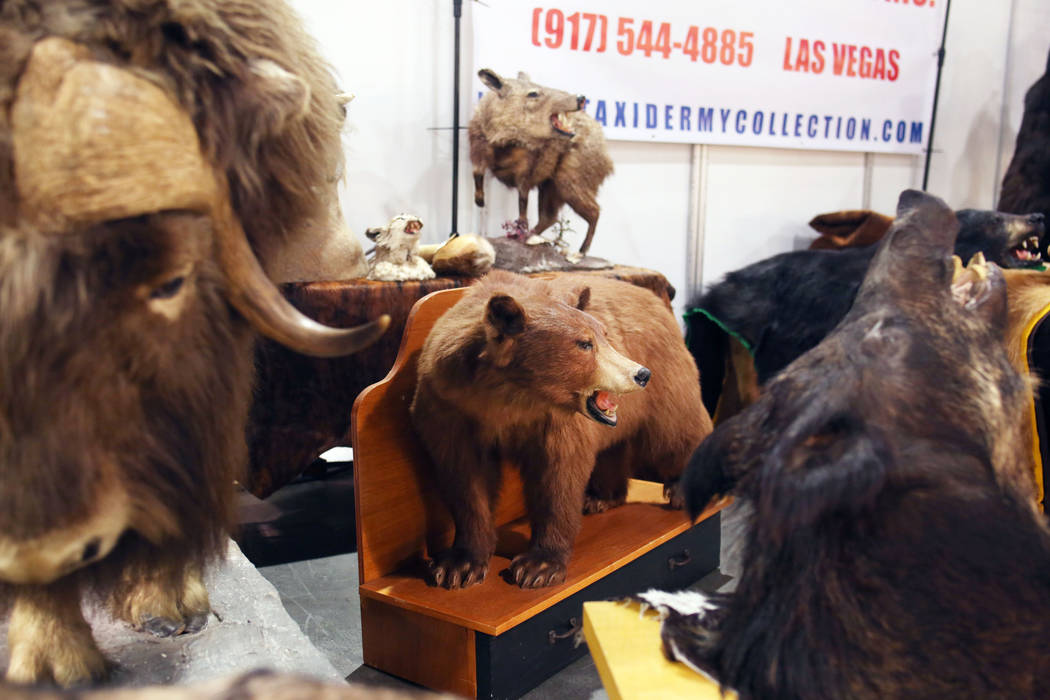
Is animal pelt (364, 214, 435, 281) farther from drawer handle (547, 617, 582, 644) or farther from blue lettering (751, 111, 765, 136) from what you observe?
blue lettering (751, 111, 765, 136)

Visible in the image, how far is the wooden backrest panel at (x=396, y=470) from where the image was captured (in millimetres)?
1539

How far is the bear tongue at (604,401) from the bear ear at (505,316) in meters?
0.19

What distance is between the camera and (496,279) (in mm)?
→ 1597

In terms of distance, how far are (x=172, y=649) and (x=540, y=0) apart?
7.66ft

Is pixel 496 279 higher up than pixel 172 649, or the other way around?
pixel 496 279

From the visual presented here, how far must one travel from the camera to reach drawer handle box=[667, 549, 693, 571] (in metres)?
1.93

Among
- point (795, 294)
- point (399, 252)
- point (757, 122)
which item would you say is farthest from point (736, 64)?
point (399, 252)

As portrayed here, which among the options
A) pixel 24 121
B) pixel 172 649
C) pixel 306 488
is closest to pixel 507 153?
pixel 306 488

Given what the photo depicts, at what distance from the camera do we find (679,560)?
6.47ft

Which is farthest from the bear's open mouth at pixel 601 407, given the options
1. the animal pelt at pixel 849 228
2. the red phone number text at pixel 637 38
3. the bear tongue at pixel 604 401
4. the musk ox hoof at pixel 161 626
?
the animal pelt at pixel 849 228

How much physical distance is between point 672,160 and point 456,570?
2.23m

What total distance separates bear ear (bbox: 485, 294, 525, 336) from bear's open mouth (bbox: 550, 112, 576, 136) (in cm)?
123

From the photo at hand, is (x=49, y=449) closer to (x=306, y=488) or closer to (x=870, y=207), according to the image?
(x=306, y=488)

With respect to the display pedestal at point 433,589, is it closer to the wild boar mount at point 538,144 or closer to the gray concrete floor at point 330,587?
the gray concrete floor at point 330,587
